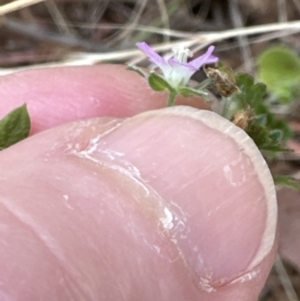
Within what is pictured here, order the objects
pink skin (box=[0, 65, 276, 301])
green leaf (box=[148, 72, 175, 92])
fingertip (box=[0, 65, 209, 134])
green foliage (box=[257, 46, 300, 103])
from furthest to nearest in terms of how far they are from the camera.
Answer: green foliage (box=[257, 46, 300, 103])
fingertip (box=[0, 65, 209, 134])
green leaf (box=[148, 72, 175, 92])
pink skin (box=[0, 65, 276, 301])

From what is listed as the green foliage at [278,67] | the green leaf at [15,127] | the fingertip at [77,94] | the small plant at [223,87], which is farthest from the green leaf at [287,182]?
the green foliage at [278,67]

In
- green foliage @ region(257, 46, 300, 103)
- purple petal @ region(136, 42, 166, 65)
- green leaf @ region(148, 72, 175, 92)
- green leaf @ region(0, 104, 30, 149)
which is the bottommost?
green foliage @ region(257, 46, 300, 103)

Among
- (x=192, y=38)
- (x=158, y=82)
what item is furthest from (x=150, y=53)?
(x=192, y=38)

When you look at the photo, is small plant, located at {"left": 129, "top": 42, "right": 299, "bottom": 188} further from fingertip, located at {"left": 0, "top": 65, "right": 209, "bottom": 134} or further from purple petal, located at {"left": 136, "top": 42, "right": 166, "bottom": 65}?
fingertip, located at {"left": 0, "top": 65, "right": 209, "bottom": 134}

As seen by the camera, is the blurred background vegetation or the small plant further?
the blurred background vegetation

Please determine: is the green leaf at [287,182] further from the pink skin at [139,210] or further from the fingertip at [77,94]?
the fingertip at [77,94]

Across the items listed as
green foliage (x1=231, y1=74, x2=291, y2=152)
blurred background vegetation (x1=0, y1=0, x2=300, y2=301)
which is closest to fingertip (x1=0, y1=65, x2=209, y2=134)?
green foliage (x1=231, y1=74, x2=291, y2=152)

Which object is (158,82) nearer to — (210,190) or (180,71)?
(180,71)
